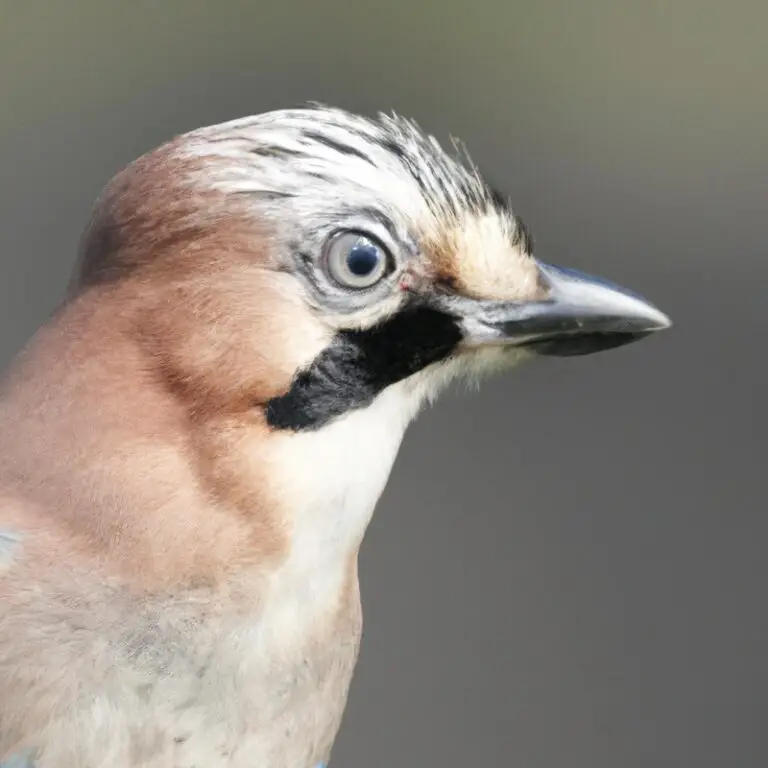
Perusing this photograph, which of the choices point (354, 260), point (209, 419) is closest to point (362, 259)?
point (354, 260)

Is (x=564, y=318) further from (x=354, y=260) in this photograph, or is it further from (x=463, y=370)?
(x=354, y=260)

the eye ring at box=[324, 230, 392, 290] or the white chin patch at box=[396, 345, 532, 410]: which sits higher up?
the eye ring at box=[324, 230, 392, 290]

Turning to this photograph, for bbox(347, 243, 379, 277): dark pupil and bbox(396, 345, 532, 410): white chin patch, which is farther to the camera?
bbox(396, 345, 532, 410): white chin patch

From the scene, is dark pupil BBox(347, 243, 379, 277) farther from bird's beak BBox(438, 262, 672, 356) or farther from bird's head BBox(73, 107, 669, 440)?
bird's beak BBox(438, 262, 672, 356)

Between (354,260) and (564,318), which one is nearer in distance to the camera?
(354,260)

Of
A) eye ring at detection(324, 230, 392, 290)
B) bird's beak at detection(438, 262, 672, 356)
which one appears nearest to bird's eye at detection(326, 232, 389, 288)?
eye ring at detection(324, 230, 392, 290)

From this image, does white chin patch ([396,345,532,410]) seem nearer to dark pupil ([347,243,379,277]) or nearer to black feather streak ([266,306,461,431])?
black feather streak ([266,306,461,431])

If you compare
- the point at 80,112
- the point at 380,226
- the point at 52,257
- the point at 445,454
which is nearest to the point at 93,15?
the point at 80,112
